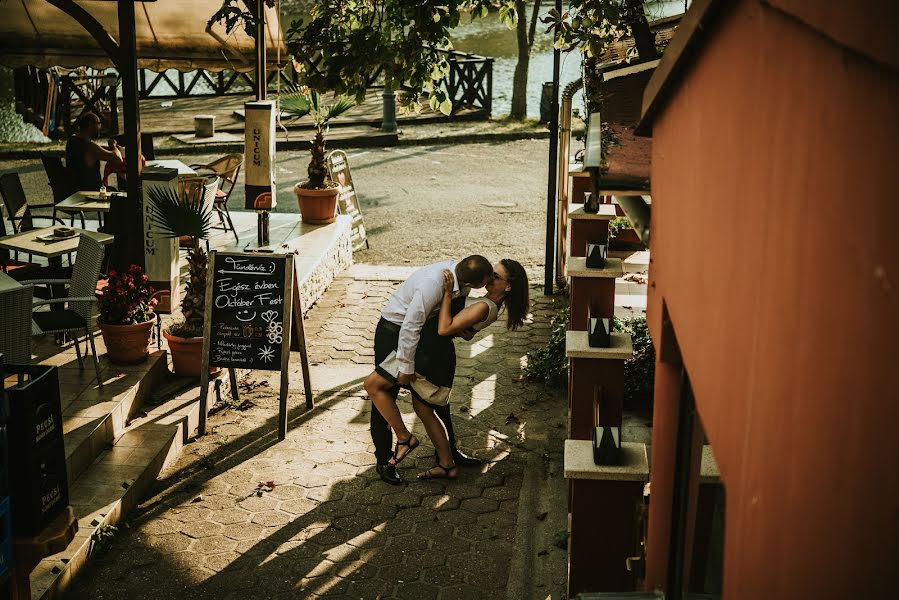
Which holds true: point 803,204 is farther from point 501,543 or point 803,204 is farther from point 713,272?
point 501,543

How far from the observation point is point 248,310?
7.37 meters

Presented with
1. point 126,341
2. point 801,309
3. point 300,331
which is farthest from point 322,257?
point 801,309

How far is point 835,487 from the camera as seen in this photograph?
1190 millimetres

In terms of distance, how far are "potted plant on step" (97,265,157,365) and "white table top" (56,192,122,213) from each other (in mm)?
2866

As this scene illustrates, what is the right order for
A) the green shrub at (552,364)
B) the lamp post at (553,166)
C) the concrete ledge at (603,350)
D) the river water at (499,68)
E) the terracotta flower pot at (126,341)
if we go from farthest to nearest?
the river water at (499,68), the lamp post at (553,166), the green shrub at (552,364), the terracotta flower pot at (126,341), the concrete ledge at (603,350)

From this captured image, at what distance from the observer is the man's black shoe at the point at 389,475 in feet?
22.1

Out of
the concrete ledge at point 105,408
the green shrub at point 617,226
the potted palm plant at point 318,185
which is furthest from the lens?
the potted palm plant at point 318,185

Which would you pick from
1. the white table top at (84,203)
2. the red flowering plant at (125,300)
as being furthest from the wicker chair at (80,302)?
the white table top at (84,203)

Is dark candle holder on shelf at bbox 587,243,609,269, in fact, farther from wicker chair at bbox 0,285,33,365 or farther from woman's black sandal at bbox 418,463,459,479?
wicker chair at bbox 0,285,33,365

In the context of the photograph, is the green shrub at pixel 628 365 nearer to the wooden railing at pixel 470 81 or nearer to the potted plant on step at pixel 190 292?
the potted plant on step at pixel 190 292

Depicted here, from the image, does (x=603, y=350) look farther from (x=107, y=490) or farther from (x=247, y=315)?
(x=107, y=490)

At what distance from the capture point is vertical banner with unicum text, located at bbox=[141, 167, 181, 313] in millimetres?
8602

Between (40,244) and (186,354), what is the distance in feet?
6.53

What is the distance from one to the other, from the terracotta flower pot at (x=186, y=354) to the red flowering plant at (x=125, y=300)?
0.29m
